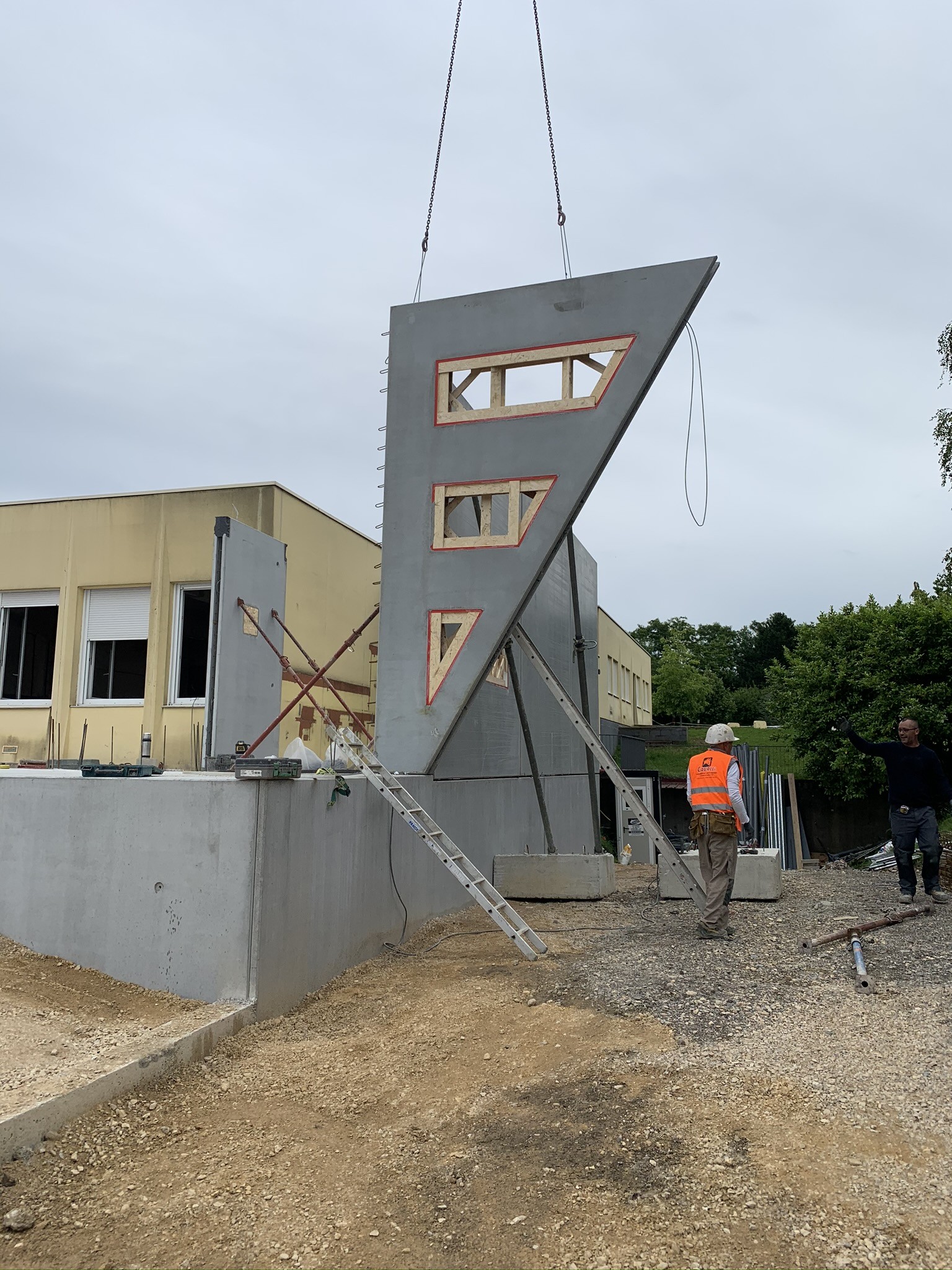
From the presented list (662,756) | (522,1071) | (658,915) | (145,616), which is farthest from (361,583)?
(662,756)

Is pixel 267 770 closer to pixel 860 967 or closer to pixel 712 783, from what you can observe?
pixel 712 783

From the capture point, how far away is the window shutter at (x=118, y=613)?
14555 millimetres

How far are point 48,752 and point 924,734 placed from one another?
18.1m

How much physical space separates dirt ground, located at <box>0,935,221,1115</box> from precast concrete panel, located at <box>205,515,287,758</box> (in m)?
3.57

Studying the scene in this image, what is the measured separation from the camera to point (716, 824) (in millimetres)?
8453

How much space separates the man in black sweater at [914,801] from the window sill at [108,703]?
9.68m

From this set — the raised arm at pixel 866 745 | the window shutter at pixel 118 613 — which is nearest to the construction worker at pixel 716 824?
the raised arm at pixel 866 745

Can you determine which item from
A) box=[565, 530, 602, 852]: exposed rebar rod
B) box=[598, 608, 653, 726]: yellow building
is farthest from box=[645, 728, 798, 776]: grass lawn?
box=[565, 530, 602, 852]: exposed rebar rod

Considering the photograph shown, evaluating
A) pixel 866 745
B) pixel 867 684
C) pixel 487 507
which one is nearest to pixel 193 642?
pixel 487 507

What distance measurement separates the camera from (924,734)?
22.2 metres

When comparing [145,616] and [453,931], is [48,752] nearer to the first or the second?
[145,616]

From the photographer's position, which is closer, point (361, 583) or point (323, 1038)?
point (323, 1038)

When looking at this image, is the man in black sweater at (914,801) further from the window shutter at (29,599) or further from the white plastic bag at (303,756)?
the window shutter at (29,599)

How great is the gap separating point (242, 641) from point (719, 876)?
572cm
